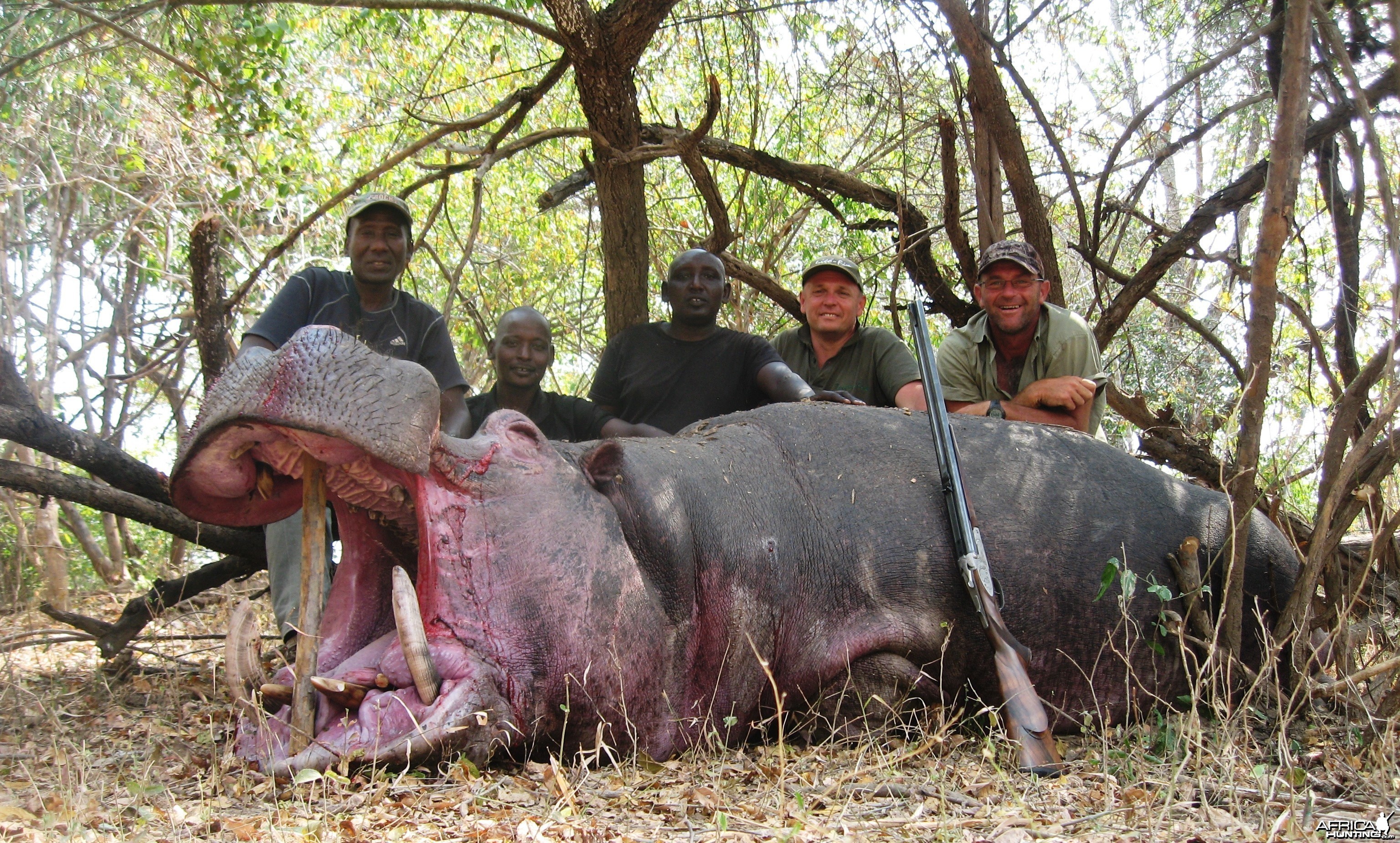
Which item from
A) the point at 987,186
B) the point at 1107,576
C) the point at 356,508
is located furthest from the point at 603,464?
the point at 987,186

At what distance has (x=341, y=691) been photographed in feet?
8.91

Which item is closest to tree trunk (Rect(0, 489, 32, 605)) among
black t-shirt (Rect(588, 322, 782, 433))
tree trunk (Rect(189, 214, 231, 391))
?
tree trunk (Rect(189, 214, 231, 391))

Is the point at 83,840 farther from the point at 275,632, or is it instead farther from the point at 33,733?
the point at 275,632

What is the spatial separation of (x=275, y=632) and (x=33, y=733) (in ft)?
7.17

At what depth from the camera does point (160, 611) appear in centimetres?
479

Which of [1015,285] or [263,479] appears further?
[1015,285]

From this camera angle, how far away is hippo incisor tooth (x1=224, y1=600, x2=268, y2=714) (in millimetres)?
2820

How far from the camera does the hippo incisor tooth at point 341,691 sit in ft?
8.83

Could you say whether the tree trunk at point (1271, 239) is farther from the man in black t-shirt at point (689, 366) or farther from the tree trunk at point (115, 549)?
the tree trunk at point (115, 549)

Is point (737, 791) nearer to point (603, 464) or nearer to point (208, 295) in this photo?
point (603, 464)

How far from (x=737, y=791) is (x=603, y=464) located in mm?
991

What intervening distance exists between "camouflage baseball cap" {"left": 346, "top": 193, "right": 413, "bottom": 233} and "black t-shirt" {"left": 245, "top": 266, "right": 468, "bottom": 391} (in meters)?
0.31

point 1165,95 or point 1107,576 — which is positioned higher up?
point 1165,95

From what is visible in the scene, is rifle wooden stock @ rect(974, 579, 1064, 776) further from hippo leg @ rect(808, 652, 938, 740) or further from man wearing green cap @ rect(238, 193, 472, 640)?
man wearing green cap @ rect(238, 193, 472, 640)
